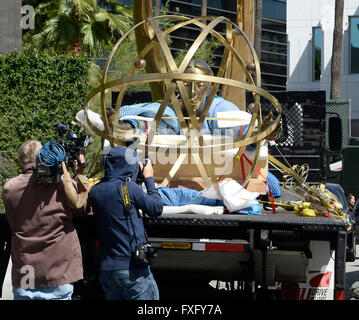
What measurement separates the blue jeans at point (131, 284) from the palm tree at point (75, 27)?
15064 millimetres

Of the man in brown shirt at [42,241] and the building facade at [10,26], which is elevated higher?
the building facade at [10,26]

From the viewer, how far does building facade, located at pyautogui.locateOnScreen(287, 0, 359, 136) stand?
30906 mm

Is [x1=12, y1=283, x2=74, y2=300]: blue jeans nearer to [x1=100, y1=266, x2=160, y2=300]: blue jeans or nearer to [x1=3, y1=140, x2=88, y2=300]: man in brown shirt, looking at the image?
[x1=3, y1=140, x2=88, y2=300]: man in brown shirt

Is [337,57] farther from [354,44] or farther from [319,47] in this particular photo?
[319,47]

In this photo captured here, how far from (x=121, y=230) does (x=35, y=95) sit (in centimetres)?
886

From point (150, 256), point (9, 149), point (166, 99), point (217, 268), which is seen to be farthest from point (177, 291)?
point (9, 149)

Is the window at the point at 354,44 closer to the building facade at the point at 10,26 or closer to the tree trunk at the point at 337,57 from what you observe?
the tree trunk at the point at 337,57

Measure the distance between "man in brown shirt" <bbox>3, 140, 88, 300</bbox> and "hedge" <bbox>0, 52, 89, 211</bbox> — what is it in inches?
330

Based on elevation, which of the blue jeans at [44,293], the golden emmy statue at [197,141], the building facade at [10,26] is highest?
the building facade at [10,26]

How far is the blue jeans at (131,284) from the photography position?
4797mm

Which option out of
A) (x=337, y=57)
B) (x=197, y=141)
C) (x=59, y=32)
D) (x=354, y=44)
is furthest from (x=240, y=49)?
(x=354, y=44)

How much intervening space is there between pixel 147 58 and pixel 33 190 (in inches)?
131

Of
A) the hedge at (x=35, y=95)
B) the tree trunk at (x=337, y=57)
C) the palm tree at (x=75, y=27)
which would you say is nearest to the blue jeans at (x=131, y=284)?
the hedge at (x=35, y=95)

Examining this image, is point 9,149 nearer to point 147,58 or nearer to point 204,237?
point 147,58
